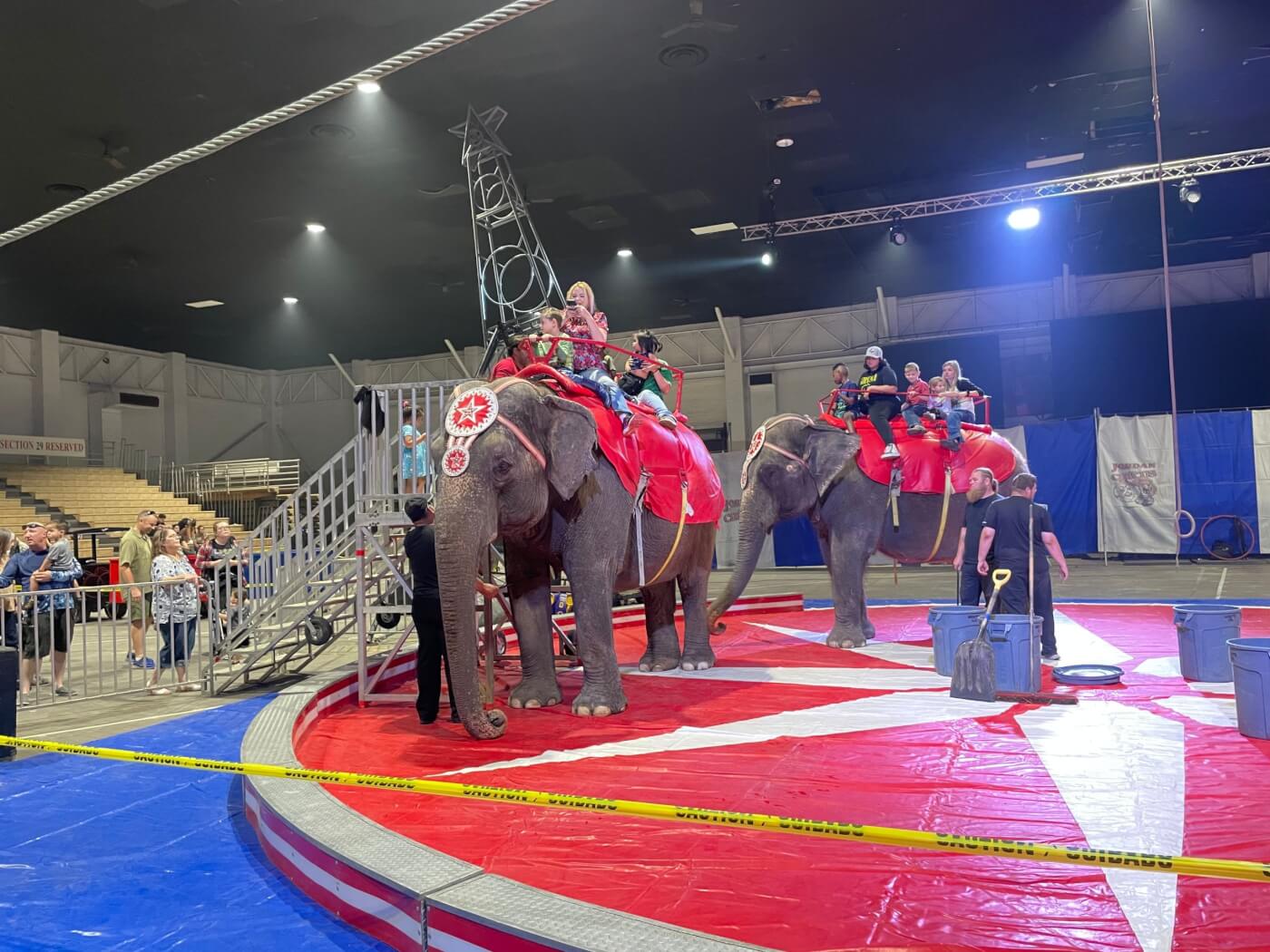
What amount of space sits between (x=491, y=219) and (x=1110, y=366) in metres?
14.1

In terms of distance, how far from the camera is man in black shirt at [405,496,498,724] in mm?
5676

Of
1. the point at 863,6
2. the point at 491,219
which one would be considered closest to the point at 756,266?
the point at 491,219

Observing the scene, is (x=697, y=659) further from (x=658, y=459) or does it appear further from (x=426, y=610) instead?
(x=426, y=610)

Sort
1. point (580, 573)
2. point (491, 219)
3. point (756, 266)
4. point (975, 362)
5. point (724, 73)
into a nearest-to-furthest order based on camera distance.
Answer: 1. point (580, 573)
2. point (724, 73)
3. point (491, 219)
4. point (756, 266)
5. point (975, 362)

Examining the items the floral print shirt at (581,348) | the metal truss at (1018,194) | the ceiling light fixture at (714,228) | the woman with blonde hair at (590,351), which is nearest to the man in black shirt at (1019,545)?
the woman with blonde hair at (590,351)

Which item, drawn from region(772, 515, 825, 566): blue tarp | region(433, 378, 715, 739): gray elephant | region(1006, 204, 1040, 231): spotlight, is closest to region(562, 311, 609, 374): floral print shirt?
region(433, 378, 715, 739): gray elephant

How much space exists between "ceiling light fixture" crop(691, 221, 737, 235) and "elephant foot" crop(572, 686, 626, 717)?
1265 cm

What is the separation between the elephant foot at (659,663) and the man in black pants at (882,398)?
266cm

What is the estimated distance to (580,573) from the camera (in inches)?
219

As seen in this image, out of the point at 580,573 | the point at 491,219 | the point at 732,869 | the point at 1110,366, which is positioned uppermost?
the point at 491,219

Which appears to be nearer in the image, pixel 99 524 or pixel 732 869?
pixel 732 869

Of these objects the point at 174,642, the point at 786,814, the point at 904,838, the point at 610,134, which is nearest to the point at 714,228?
the point at 610,134

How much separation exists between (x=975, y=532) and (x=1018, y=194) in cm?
982

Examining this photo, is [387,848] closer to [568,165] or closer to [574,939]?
[574,939]
